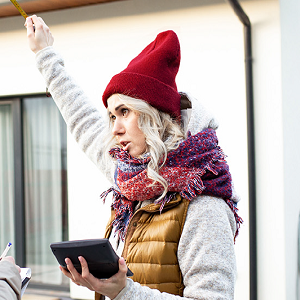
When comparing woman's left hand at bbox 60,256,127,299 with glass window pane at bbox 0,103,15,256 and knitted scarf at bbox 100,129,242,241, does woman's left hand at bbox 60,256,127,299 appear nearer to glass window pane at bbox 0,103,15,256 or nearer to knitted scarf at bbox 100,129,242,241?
knitted scarf at bbox 100,129,242,241

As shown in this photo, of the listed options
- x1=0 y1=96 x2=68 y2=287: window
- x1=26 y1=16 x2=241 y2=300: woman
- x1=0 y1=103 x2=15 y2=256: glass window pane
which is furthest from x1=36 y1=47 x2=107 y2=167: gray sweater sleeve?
x1=0 y1=103 x2=15 y2=256: glass window pane

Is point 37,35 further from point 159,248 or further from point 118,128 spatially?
point 159,248

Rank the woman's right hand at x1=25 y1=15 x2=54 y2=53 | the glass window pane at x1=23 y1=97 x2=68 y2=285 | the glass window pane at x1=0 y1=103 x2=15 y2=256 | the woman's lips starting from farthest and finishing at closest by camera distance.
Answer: the glass window pane at x1=0 y1=103 x2=15 y2=256 → the glass window pane at x1=23 y1=97 x2=68 y2=285 → the woman's right hand at x1=25 y1=15 x2=54 y2=53 → the woman's lips

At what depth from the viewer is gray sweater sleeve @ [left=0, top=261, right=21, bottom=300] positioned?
1.22m

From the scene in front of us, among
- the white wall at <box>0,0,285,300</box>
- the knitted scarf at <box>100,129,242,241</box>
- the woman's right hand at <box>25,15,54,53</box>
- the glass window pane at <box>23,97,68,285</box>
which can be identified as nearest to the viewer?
the knitted scarf at <box>100,129,242,241</box>

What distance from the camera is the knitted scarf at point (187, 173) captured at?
55.7 inches

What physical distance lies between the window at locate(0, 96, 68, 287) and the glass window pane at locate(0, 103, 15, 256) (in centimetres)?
3

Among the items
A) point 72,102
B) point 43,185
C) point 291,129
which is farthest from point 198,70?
point 43,185

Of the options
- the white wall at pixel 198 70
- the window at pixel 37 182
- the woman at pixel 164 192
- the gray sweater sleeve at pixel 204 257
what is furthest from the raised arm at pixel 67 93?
the window at pixel 37 182

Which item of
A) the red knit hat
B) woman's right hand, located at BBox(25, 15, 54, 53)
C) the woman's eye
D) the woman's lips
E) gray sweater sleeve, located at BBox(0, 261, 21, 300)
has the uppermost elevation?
woman's right hand, located at BBox(25, 15, 54, 53)

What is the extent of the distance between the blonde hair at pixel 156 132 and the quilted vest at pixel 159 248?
0.07 metres

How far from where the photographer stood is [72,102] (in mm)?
1938

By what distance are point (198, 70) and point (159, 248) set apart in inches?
97.1

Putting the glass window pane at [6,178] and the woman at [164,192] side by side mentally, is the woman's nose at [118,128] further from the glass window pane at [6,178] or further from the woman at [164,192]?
the glass window pane at [6,178]
